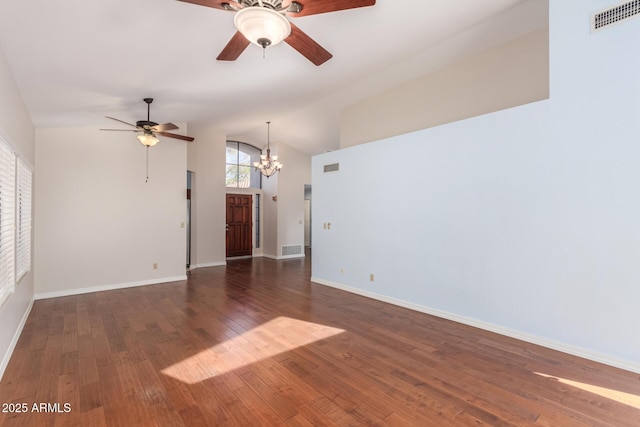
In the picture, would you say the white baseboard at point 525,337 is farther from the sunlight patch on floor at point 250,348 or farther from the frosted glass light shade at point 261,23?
the frosted glass light shade at point 261,23

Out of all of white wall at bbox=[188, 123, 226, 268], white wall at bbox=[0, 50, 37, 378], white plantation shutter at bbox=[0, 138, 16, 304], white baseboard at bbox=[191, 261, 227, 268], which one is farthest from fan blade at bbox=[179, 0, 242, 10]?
white baseboard at bbox=[191, 261, 227, 268]

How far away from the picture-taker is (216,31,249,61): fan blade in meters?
2.44

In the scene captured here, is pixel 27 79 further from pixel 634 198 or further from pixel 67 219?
pixel 634 198

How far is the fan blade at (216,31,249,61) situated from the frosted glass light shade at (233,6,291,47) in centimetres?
38

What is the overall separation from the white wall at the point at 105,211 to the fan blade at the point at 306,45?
462 cm

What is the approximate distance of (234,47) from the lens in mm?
2582

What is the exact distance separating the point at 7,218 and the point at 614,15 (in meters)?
6.22

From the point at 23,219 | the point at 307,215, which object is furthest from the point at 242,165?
the point at 23,219

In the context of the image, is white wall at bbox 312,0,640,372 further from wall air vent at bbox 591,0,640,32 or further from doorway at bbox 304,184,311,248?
doorway at bbox 304,184,311,248

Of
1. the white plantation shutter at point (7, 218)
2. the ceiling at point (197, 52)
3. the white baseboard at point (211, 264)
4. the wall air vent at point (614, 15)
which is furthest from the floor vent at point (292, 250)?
the wall air vent at point (614, 15)

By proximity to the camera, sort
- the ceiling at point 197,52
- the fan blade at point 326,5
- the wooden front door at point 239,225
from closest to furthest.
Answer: the fan blade at point 326,5
the ceiling at point 197,52
the wooden front door at point 239,225

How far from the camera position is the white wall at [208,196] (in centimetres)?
805

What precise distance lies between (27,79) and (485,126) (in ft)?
16.9

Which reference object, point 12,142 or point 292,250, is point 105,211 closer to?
point 12,142
